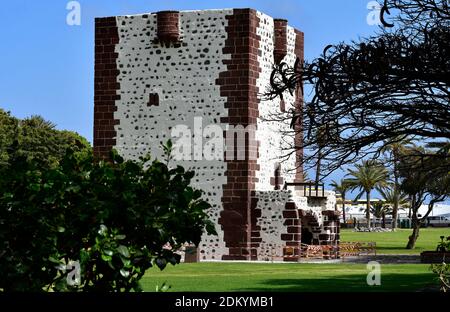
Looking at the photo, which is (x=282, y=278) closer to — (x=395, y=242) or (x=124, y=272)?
(x=124, y=272)

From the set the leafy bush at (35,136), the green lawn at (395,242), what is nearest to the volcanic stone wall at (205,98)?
the green lawn at (395,242)

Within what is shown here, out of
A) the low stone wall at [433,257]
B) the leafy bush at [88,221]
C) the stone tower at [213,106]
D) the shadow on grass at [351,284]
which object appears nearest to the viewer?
the leafy bush at [88,221]

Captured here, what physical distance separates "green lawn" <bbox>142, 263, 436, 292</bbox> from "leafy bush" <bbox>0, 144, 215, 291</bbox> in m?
8.60

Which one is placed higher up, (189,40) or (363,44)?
(189,40)

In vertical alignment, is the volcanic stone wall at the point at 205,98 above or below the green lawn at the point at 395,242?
above

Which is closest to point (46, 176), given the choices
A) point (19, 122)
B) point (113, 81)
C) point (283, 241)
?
point (283, 241)

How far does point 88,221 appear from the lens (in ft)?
21.3

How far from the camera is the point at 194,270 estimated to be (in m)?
23.1

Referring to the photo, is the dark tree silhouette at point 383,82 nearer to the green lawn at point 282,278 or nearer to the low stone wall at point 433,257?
the green lawn at point 282,278

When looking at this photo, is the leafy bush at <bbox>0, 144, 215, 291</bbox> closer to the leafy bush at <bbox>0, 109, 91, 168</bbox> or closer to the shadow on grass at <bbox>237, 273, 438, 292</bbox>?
the shadow on grass at <bbox>237, 273, 438, 292</bbox>

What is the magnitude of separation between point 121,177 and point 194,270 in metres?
16.6

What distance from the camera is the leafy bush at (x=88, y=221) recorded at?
6320 millimetres

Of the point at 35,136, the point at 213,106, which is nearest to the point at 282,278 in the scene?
the point at 213,106

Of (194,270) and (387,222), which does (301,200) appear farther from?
(387,222)
